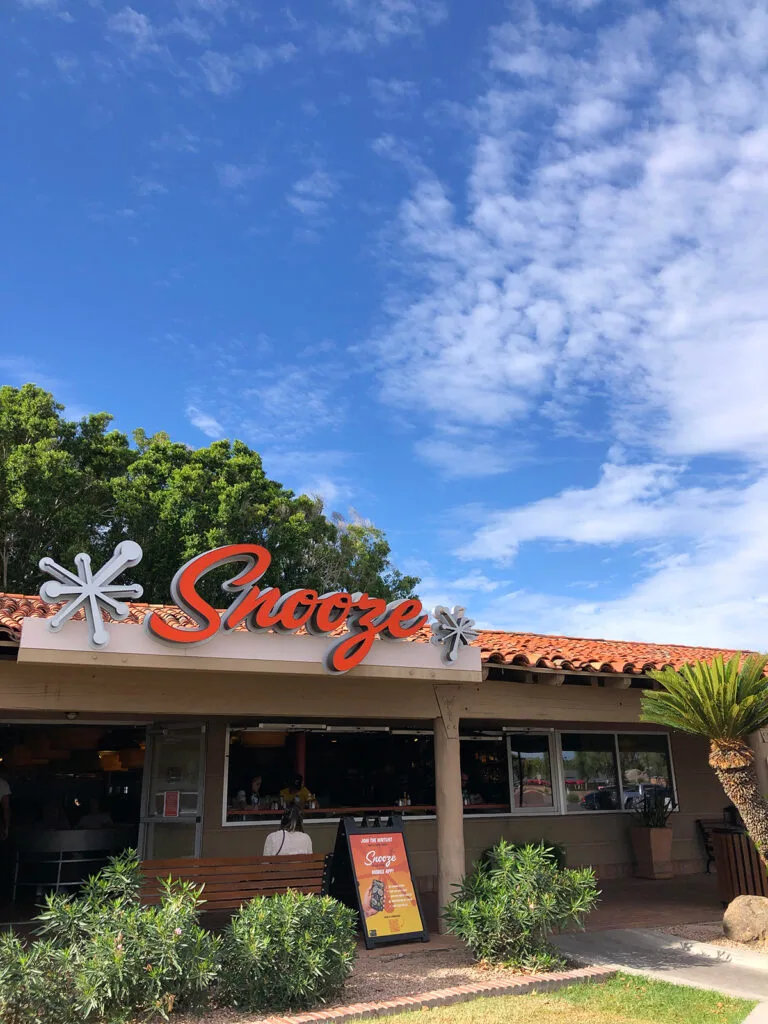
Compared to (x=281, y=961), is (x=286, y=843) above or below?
above

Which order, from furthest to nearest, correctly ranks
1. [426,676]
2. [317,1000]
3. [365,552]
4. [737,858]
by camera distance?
[365,552], [737,858], [426,676], [317,1000]

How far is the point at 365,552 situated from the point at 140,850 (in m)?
20.0

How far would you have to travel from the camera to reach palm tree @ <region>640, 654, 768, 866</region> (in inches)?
332

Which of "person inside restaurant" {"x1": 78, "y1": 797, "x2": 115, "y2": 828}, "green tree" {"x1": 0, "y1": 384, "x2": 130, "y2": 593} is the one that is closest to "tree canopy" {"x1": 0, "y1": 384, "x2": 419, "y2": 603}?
"green tree" {"x1": 0, "y1": 384, "x2": 130, "y2": 593}

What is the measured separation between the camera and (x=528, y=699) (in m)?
10.5

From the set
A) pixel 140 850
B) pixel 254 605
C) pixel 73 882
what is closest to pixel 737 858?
pixel 254 605

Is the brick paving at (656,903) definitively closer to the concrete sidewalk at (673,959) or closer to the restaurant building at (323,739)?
the concrete sidewalk at (673,959)

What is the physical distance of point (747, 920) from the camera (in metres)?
8.47

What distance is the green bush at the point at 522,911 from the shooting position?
7.33 m

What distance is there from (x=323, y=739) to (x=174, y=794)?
2.44 meters

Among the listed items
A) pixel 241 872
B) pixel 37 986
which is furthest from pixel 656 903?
pixel 37 986

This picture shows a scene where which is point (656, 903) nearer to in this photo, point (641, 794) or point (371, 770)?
point (641, 794)

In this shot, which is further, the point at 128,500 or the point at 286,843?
the point at 128,500

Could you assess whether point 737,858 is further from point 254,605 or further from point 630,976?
point 254,605
